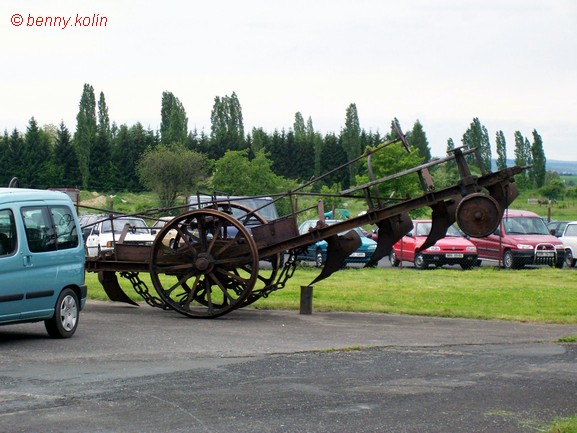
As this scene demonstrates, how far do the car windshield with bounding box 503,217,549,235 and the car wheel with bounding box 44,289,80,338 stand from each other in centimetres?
2218

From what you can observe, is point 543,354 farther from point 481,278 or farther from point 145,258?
point 481,278

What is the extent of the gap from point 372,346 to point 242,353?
177 centimetres

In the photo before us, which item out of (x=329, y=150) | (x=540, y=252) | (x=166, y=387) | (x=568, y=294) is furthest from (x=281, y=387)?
(x=329, y=150)

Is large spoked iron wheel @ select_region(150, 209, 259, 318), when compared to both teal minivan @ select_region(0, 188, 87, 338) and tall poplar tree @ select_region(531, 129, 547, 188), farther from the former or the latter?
tall poplar tree @ select_region(531, 129, 547, 188)

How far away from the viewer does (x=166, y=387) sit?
1026 centimetres

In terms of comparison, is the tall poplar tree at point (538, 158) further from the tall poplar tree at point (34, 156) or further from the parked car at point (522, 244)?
the parked car at point (522, 244)

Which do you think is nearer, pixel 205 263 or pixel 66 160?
pixel 205 263

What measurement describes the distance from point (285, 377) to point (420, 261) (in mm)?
23997

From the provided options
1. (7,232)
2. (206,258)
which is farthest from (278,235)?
(7,232)

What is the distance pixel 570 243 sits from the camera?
37.2 meters

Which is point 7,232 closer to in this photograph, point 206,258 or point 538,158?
point 206,258

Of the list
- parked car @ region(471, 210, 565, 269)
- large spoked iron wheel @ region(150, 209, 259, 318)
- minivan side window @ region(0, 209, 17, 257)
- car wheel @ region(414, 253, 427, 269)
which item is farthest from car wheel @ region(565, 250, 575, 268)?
minivan side window @ region(0, 209, 17, 257)

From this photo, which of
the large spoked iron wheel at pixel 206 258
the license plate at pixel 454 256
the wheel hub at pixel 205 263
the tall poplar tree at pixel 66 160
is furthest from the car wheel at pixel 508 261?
the tall poplar tree at pixel 66 160

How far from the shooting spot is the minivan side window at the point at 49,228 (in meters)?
14.2
